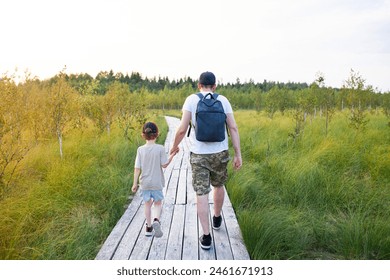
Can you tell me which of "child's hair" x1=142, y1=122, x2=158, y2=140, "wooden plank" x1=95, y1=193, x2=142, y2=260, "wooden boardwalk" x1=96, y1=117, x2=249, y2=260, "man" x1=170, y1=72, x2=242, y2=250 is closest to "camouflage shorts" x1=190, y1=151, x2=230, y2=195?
"man" x1=170, y1=72, x2=242, y2=250

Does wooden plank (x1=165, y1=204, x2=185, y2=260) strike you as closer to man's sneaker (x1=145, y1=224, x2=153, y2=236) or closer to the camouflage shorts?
man's sneaker (x1=145, y1=224, x2=153, y2=236)

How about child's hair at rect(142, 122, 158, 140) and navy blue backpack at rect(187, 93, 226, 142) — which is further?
child's hair at rect(142, 122, 158, 140)

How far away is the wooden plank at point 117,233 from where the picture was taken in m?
2.83

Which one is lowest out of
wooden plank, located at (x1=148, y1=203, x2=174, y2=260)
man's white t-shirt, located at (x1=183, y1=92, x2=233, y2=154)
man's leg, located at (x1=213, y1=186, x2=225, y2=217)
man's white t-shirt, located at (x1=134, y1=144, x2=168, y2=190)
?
wooden plank, located at (x1=148, y1=203, x2=174, y2=260)

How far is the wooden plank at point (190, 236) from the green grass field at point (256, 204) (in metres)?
0.58

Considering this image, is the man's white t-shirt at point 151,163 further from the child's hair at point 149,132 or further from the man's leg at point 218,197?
the man's leg at point 218,197

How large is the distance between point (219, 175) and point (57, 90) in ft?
17.0

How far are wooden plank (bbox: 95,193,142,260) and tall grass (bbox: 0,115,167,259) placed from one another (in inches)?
A: 7.6

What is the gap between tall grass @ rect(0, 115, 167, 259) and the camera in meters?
3.17

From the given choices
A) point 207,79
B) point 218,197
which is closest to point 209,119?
point 207,79

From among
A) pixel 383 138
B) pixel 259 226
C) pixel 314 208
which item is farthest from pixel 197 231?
pixel 383 138

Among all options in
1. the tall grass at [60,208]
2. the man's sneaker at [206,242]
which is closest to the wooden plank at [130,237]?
the tall grass at [60,208]

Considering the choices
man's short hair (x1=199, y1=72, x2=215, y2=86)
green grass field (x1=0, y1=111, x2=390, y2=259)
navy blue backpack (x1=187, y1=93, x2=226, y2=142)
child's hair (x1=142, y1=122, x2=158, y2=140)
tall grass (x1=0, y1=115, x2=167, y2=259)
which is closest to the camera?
navy blue backpack (x1=187, y1=93, x2=226, y2=142)

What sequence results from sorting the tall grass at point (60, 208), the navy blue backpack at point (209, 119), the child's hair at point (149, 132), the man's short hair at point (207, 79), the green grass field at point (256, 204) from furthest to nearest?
the green grass field at point (256, 204), the tall grass at point (60, 208), the child's hair at point (149, 132), the man's short hair at point (207, 79), the navy blue backpack at point (209, 119)
